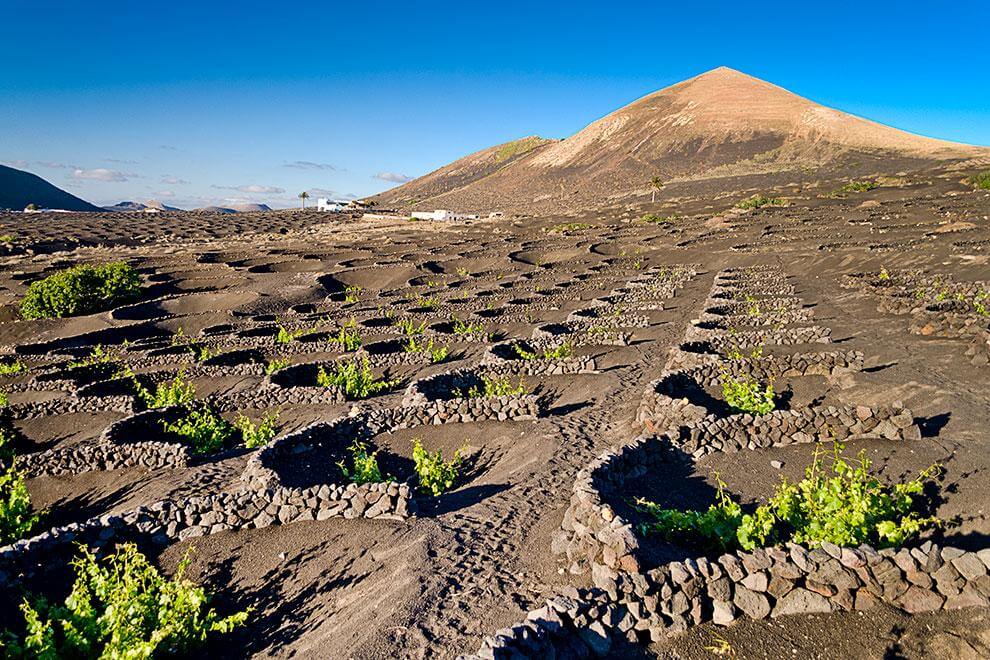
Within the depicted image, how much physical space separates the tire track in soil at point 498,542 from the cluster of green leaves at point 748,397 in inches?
94.1

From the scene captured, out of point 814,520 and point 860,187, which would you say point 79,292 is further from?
point 860,187

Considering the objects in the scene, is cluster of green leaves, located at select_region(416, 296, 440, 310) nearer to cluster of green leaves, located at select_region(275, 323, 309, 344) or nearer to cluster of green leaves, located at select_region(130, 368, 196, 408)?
cluster of green leaves, located at select_region(275, 323, 309, 344)

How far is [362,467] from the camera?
11609mm

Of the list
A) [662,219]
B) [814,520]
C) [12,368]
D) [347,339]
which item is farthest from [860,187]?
[12,368]

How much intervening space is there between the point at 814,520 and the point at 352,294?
111ft

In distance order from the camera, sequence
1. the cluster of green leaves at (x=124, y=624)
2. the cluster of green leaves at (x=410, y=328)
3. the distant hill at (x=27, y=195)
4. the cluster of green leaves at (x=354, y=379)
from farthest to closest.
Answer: the distant hill at (x=27, y=195) < the cluster of green leaves at (x=410, y=328) < the cluster of green leaves at (x=354, y=379) < the cluster of green leaves at (x=124, y=624)

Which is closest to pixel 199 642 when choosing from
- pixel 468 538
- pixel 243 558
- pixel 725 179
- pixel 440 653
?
pixel 243 558

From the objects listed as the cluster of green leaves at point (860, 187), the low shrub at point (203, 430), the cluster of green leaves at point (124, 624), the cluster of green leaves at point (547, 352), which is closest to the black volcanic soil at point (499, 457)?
the cluster of green leaves at point (124, 624)

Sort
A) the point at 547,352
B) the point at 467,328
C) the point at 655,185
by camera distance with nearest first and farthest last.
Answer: the point at 547,352
the point at 467,328
the point at 655,185

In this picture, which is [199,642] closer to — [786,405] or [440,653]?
[440,653]

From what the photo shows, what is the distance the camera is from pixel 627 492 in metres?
9.75

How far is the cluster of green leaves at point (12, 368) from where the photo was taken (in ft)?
68.8

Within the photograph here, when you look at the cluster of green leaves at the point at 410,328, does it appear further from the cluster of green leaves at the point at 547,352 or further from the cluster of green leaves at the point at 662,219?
the cluster of green leaves at the point at 662,219

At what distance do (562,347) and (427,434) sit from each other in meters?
7.70
